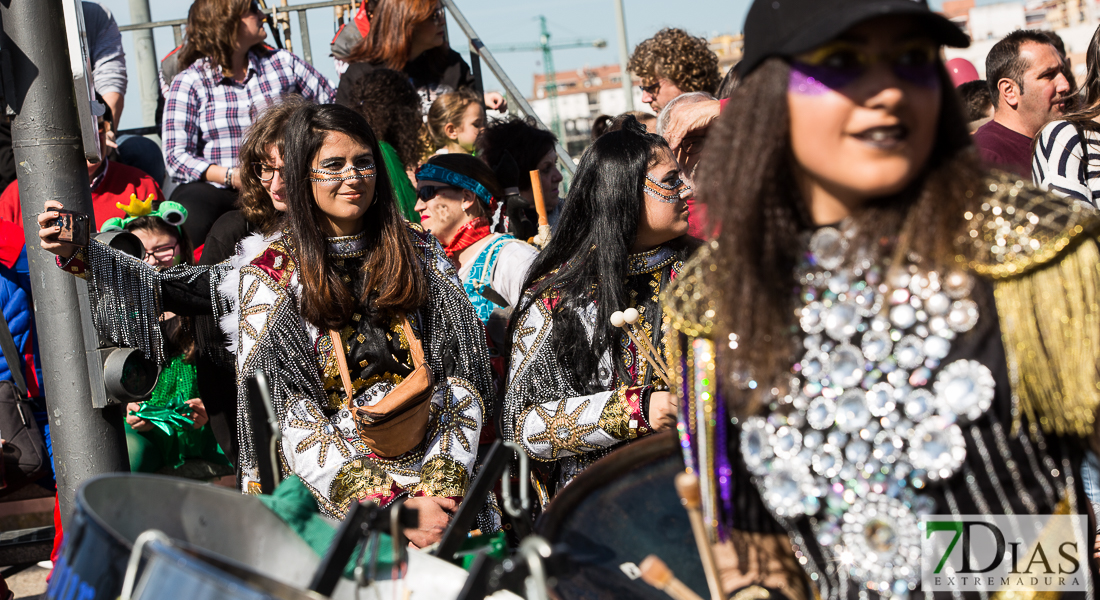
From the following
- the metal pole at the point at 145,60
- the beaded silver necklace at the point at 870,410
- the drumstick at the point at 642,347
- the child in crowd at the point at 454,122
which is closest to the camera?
the beaded silver necklace at the point at 870,410

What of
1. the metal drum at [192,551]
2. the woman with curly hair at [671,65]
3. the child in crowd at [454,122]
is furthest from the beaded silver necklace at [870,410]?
the child in crowd at [454,122]

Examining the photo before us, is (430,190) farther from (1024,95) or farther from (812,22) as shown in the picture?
(812,22)

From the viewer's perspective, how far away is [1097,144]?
3.48 meters

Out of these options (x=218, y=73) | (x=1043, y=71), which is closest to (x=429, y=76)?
(x=218, y=73)

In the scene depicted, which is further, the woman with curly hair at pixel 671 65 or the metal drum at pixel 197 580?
the woman with curly hair at pixel 671 65

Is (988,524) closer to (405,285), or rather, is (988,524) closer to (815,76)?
(815,76)

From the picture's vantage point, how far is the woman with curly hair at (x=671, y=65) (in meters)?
5.27

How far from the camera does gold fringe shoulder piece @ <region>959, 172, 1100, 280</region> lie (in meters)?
1.21

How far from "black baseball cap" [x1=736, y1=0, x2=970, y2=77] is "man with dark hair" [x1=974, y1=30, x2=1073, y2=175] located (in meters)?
3.04

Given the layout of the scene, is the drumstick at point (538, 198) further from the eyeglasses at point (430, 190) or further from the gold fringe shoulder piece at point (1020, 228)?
the gold fringe shoulder piece at point (1020, 228)

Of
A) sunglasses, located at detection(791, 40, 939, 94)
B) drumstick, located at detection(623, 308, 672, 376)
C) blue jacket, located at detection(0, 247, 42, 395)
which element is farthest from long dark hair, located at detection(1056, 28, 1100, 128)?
blue jacket, located at detection(0, 247, 42, 395)

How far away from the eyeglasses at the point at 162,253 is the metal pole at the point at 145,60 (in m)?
3.30

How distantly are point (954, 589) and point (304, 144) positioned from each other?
237 cm

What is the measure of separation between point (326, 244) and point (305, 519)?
1.63 meters
